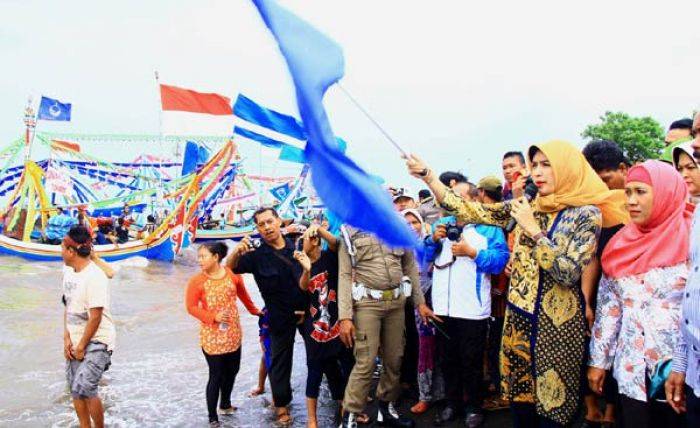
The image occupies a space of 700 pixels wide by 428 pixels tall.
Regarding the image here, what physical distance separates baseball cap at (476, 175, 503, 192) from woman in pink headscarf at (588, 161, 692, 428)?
154cm

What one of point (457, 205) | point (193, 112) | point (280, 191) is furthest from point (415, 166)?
point (280, 191)

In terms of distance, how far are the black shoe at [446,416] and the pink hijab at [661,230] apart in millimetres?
2119

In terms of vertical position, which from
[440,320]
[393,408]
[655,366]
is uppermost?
[655,366]

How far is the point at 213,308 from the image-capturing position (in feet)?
13.9

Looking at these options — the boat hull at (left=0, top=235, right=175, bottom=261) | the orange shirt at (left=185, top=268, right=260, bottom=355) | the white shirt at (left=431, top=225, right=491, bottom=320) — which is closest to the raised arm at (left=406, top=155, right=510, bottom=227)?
the white shirt at (left=431, top=225, right=491, bottom=320)

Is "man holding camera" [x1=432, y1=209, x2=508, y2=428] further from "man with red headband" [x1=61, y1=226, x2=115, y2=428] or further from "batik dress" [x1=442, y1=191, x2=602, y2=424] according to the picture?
"man with red headband" [x1=61, y1=226, x2=115, y2=428]

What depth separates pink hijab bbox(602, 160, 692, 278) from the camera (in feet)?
7.55

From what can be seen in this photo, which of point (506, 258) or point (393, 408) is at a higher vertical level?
point (506, 258)

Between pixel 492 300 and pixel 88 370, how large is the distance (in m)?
3.08

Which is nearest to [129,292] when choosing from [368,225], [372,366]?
[372,366]

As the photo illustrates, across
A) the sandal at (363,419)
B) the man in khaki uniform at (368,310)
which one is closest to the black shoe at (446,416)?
the man in khaki uniform at (368,310)

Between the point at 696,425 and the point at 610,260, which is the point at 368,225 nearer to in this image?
the point at 610,260

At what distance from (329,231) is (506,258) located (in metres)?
1.34

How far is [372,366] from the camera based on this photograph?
3734 mm
